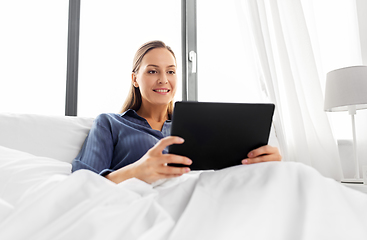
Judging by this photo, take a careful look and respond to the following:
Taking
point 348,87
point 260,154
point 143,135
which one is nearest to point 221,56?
point 348,87

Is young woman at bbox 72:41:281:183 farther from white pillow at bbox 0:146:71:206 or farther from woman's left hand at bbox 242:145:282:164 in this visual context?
white pillow at bbox 0:146:71:206

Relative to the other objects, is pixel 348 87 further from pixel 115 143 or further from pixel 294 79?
pixel 115 143

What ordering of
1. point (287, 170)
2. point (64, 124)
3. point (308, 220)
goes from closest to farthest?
point (308, 220)
point (287, 170)
point (64, 124)

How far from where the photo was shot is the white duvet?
484mm

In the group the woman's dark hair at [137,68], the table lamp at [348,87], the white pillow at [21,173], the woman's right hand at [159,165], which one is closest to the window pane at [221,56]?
the table lamp at [348,87]

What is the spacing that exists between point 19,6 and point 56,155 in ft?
4.33

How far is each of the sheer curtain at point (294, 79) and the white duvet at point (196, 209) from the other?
46.2 inches

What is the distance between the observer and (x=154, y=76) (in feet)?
4.40

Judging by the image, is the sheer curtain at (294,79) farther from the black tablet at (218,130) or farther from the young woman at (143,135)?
the black tablet at (218,130)

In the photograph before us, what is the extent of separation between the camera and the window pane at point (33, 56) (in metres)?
1.87

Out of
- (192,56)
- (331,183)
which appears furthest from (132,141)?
(192,56)

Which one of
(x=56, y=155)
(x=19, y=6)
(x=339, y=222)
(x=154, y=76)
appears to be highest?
(x=19, y=6)

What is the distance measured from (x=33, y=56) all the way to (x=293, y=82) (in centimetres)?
170

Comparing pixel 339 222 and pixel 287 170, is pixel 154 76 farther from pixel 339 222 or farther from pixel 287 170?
pixel 339 222
